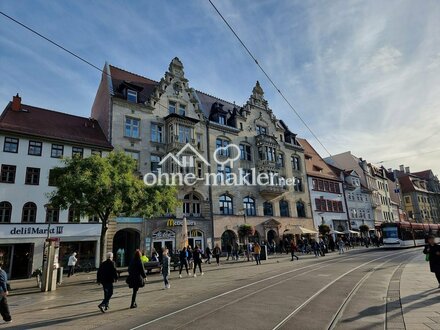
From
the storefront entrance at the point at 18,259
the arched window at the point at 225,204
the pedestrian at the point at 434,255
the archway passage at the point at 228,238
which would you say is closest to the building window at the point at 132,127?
the arched window at the point at 225,204

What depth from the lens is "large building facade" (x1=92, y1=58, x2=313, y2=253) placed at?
29.8m

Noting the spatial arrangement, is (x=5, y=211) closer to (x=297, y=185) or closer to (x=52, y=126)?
(x=52, y=126)

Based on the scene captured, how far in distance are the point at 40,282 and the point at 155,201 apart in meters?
7.54

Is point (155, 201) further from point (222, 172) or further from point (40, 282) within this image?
point (222, 172)

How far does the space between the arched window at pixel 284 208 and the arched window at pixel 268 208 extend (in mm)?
2080

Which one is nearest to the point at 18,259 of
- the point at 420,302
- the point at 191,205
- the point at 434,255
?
the point at 191,205

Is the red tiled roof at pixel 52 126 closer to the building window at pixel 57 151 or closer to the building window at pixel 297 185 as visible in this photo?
the building window at pixel 57 151

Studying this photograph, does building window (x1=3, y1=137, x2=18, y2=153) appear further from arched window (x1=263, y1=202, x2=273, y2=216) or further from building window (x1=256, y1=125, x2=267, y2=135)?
building window (x1=256, y1=125, x2=267, y2=135)

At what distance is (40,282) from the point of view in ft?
54.3

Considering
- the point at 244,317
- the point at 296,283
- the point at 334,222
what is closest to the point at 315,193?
the point at 334,222

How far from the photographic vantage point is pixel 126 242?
96.3 ft

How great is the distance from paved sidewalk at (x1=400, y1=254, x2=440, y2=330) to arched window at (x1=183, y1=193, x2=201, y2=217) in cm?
2243

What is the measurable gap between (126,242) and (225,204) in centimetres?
1166
